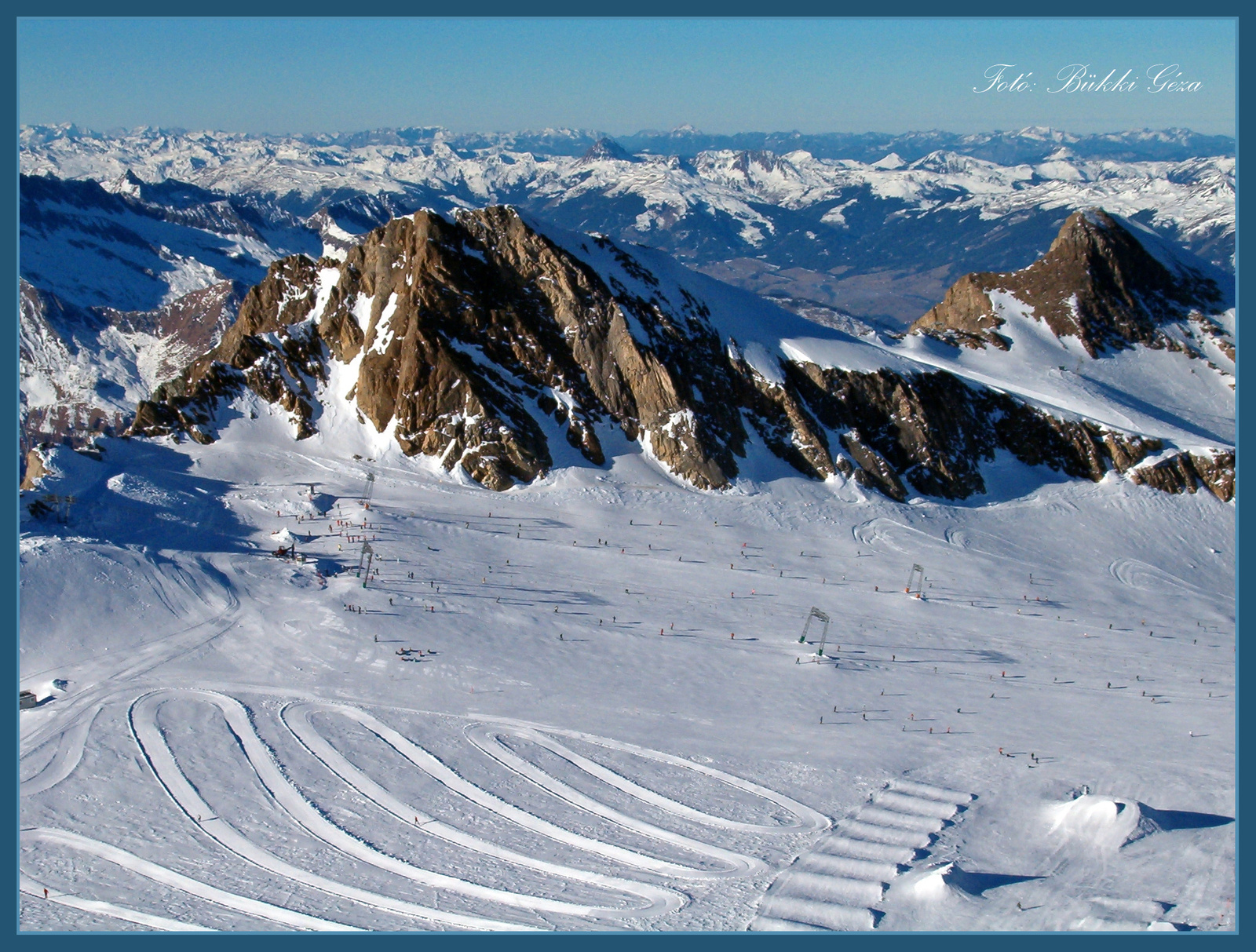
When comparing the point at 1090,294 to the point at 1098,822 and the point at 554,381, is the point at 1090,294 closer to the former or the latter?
the point at 554,381

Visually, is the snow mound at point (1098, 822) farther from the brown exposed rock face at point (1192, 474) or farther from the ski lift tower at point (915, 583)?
the brown exposed rock face at point (1192, 474)

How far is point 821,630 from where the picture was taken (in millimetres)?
68312

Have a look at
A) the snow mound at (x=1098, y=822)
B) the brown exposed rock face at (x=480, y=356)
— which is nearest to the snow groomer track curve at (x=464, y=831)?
the snow mound at (x=1098, y=822)

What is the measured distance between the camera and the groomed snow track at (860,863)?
37.1m

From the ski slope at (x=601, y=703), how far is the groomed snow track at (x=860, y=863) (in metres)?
0.17

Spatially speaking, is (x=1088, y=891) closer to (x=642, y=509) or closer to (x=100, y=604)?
(x=642, y=509)

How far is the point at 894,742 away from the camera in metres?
53.6

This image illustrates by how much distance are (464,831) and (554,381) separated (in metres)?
58.8

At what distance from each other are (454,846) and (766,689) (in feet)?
80.1

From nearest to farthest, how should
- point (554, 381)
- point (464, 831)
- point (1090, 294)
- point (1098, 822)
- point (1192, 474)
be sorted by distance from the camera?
1. point (464, 831)
2. point (1098, 822)
3. point (554, 381)
4. point (1192, 474)
5. point (1090, 294)

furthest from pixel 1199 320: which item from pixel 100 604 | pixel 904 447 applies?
pixel 100 604

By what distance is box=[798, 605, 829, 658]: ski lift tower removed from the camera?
6431cm

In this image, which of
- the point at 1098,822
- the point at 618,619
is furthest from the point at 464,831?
the point at 1098,822

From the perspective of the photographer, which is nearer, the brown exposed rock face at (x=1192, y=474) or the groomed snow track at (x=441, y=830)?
the groomed snow track at (x=441, y=830)
